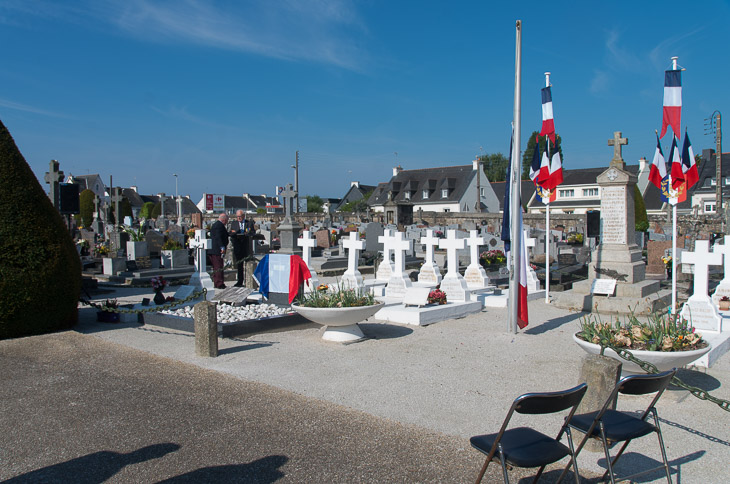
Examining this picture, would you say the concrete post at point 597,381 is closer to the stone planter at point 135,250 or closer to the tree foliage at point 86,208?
the stone planter at point 135,250

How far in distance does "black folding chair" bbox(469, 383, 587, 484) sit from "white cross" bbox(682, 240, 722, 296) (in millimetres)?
6410

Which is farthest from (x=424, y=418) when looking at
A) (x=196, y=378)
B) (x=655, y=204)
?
(x=655, y=204)

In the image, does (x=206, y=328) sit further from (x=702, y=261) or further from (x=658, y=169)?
(x=658, y=169)

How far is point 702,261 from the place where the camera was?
865 centimetres

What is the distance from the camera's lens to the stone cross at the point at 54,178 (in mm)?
15172

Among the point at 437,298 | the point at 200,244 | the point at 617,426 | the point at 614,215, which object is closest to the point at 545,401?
the point at 617,426

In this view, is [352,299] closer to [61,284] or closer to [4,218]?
[61,284]

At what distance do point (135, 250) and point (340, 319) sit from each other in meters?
12.8

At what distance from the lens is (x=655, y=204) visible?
5188 centimetres

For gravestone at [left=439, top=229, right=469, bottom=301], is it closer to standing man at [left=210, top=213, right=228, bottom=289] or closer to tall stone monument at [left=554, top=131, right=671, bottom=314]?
tall stone monument at [left=554, top=131, right=671, bottom=314]

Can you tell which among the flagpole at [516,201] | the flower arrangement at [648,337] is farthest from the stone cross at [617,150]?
the flower arrangement at [648,337]

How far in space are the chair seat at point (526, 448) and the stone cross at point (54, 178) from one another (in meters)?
15.3

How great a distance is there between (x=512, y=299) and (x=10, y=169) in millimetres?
8642

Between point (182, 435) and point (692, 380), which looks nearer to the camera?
point (182, 435)
